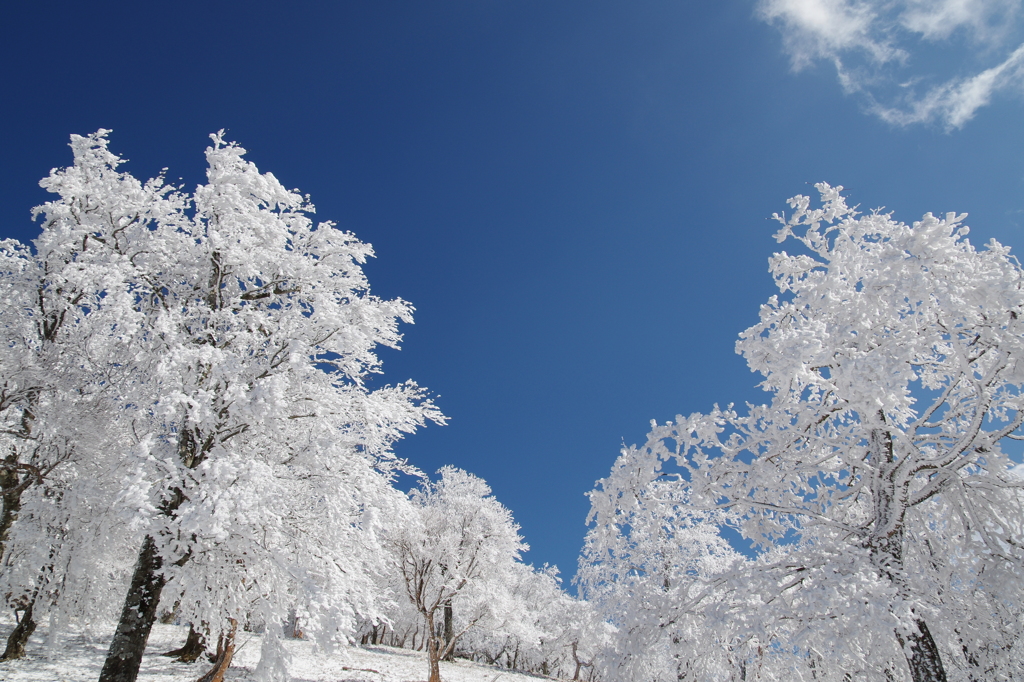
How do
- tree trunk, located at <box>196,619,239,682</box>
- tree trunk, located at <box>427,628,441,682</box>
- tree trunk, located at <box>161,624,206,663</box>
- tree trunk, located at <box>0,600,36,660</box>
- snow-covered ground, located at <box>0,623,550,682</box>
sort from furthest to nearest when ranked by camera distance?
1. tree trunk, located at <box>427,628,441,682</box>
2. tree trunk, located at <box>161,624,206,663</box>
3. tree trunk, located at <box>0,600,36,660</box>
4. tree trunk, located at <box>196,619,239,682</box>
5. snow-covered ground, located at <box>0,623,550,682</box>

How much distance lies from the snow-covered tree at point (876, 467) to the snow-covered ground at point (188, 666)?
6.46 metres

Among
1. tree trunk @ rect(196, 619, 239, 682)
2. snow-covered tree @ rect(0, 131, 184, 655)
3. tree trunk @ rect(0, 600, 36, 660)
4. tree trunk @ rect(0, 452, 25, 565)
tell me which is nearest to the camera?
snow-covered tree @ rect(0, 131, 184, 655)

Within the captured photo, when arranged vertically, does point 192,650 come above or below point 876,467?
below

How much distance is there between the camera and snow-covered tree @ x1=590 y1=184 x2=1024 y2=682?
5531 mm

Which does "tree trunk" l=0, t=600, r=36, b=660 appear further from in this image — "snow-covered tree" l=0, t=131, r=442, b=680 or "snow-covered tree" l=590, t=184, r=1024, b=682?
"snow-covered tree" l=590, t=184, r=1024, b=682

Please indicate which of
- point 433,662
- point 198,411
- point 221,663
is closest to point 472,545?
point 433,662

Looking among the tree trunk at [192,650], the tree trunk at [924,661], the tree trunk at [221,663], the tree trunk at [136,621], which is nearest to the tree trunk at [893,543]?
the tree trunk at [924,661]

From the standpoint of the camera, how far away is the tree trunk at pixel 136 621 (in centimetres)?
788

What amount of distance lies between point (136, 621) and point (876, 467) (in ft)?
37.6

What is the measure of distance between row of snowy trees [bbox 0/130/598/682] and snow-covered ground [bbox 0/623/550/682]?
1330 millimetres

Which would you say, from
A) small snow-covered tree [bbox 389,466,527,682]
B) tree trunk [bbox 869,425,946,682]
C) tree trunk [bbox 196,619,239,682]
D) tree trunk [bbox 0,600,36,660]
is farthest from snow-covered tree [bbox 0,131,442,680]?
small snow-covered tree [bbox 389,466,527,682]

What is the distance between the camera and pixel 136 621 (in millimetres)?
8188

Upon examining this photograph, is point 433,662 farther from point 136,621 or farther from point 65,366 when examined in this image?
point 65,366

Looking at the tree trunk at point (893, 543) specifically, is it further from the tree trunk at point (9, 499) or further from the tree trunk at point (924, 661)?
the tree trunk at point (9, 499)
